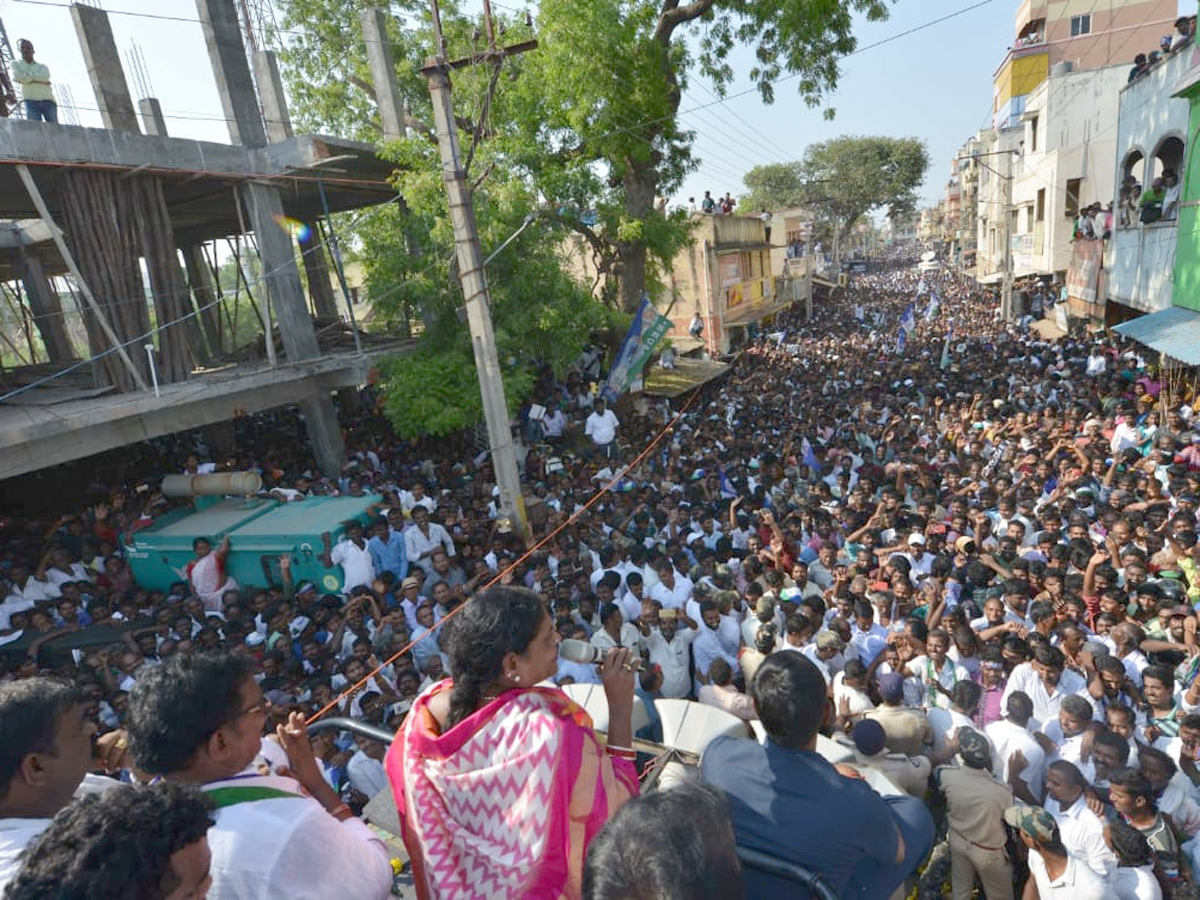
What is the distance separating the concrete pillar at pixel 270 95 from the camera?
11836 mm

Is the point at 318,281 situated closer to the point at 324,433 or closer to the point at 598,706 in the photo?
the point at 324,433

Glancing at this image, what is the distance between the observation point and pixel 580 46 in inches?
502

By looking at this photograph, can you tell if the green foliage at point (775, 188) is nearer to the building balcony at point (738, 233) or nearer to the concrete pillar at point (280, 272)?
the building balcony at point (738, 233)

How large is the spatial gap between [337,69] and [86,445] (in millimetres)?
14568

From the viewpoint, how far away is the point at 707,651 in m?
5.64

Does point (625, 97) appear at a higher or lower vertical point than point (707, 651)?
higher

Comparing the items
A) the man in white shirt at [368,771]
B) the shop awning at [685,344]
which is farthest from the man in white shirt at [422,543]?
the shop awning at [685,344]

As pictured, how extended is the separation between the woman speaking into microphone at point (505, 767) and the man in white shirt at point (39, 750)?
2.86 ft

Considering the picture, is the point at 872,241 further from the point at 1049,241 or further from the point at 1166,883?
the point at 1166,883

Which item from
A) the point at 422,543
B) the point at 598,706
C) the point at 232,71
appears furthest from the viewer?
the point at 232,71

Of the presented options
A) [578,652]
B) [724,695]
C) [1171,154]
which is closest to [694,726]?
[578,652]

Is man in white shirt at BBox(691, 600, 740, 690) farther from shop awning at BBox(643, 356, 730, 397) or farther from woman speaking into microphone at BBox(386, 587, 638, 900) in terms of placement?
shop awning at BBox(643, 356, 730, 397)

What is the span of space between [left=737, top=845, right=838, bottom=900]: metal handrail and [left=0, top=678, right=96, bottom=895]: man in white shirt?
1.69 m

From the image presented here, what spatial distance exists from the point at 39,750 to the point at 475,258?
278 inches
